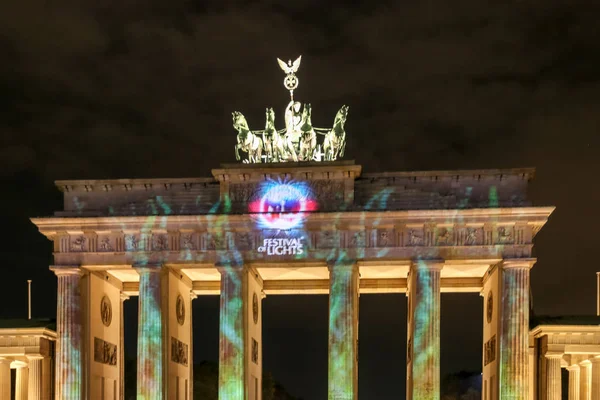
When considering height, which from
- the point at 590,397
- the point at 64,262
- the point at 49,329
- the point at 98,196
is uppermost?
the point at 98,196

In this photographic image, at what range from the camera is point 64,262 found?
5603cm

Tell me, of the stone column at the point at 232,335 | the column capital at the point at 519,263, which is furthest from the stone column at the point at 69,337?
the column capital at the point at 519,263

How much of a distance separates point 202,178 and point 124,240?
6001 mm

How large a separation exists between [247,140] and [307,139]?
11.9 ft

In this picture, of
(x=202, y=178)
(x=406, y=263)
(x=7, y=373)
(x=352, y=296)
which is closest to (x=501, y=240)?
(x=406, y=263)

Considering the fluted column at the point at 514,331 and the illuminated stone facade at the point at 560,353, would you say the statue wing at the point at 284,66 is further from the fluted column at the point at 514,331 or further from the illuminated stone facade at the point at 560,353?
the illuminated stone facade at the point at 560,353

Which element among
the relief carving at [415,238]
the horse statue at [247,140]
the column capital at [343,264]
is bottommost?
the column capital at [343,264]

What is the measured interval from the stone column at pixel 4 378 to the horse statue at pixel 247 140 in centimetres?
1972

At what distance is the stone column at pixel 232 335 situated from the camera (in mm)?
54188

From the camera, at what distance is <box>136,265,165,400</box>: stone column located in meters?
54.8

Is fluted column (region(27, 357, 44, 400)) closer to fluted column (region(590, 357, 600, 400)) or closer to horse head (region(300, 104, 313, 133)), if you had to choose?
horse head (region(300, 104, 313, 133))

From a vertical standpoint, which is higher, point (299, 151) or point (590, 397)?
point (299, 151)

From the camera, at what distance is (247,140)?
2200 inches

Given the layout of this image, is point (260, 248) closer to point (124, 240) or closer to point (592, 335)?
point (124, 240)
